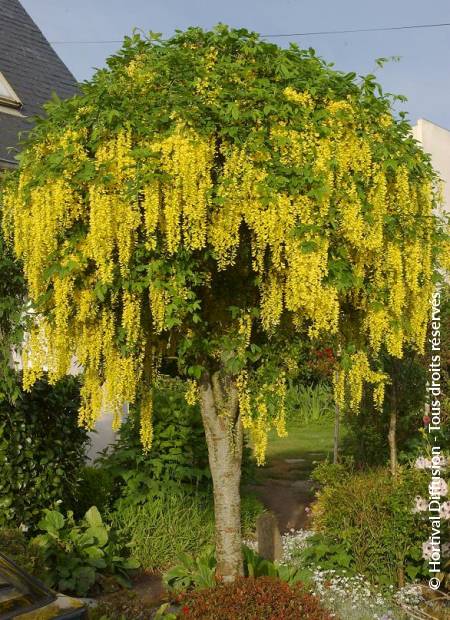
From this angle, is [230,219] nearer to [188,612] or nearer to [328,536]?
[188,612]

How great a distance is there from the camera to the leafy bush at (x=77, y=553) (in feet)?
25.2

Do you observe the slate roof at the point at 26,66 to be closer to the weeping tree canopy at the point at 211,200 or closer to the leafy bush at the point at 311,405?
the weeping tree canopy at the point at 211,200

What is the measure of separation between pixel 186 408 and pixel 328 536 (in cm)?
280

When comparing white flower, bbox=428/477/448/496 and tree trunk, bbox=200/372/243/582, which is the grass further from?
tree trunk, bbox=200/372/243/582

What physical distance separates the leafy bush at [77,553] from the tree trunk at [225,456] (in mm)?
1781

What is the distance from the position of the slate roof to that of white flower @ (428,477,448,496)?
7981mm

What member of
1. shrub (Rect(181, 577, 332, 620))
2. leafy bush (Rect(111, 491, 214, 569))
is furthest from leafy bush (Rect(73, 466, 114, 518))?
shrub (Rect(181, 577, 332, 620))

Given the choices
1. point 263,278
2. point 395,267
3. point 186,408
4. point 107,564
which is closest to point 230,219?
point 263,278

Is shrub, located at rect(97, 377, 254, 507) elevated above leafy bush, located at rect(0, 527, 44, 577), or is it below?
above

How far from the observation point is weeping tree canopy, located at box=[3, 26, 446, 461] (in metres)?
5.24

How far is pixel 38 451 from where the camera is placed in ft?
27.7

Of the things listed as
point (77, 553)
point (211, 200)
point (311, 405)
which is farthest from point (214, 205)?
point (311, 405)

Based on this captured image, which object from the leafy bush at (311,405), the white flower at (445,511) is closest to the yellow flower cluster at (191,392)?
the white flower at (445,511)

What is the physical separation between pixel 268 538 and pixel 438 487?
173 centimetres
